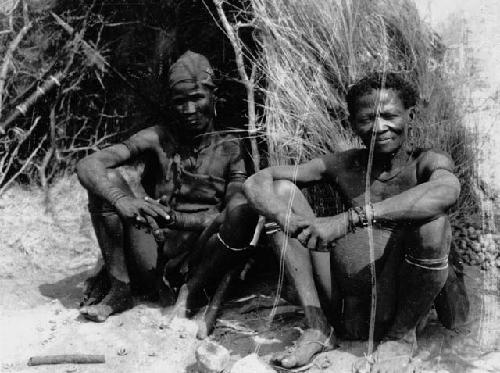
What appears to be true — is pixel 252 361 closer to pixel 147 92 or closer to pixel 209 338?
pixel 209 338

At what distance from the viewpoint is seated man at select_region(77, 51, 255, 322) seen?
3.31 meters

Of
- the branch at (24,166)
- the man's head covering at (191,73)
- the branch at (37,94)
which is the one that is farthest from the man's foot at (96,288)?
the branch at (37,94)

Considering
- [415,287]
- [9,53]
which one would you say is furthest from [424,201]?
[9,53]

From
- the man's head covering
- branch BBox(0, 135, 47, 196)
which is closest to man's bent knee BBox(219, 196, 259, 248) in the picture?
the man's head covering

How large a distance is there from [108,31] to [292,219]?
3.02 meters

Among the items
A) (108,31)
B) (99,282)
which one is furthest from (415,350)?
(108,31)

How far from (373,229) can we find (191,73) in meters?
1.46

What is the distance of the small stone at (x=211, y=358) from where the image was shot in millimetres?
2771

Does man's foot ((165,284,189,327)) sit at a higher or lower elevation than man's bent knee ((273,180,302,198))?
lower

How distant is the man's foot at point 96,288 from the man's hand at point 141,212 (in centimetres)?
58

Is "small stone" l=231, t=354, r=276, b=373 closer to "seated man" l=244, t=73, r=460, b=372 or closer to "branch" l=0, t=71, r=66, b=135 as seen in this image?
"seated man" l=244, t=73, r=460, b=372

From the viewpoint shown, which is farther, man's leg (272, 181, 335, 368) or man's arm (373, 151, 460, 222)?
man's leg (272, 181, 335, 368)

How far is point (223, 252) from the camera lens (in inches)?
130

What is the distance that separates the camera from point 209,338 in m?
3.20
